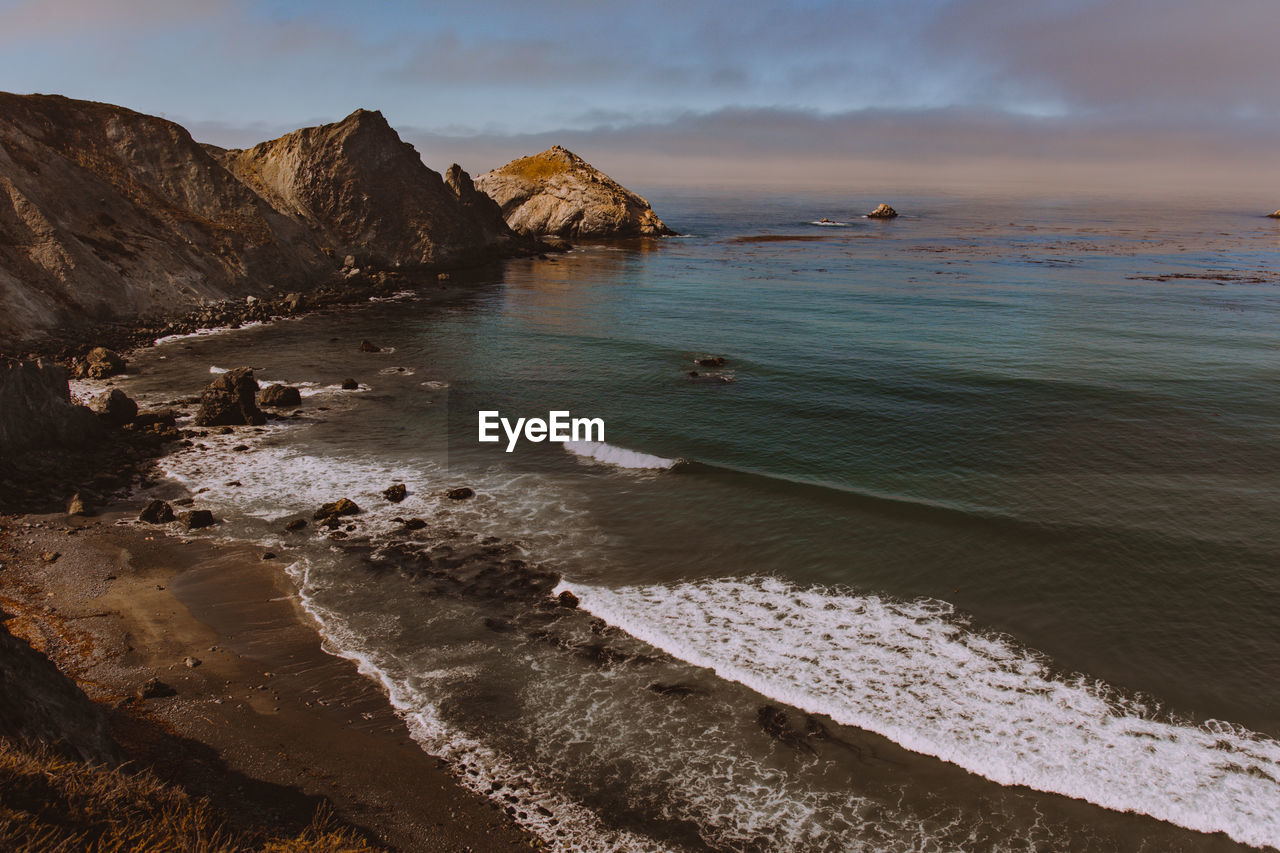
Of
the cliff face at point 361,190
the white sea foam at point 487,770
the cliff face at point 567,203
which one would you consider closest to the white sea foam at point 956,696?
the white sea foam at point 487,770

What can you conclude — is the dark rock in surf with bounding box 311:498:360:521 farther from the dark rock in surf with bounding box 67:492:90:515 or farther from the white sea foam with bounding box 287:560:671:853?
the dark rock in surf with bounding box 67:492:90:515

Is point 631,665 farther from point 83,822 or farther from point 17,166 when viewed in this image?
point 17,166

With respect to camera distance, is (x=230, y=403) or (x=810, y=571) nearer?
(x=810, y=571)

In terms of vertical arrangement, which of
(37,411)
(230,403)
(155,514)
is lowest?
(155,514)

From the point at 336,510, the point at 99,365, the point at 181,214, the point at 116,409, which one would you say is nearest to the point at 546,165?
the point at 181,214

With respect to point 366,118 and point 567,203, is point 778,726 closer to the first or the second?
point 366,118

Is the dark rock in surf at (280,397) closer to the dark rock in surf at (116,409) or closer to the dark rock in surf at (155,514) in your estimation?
the dark rock in surf at (116,409)
